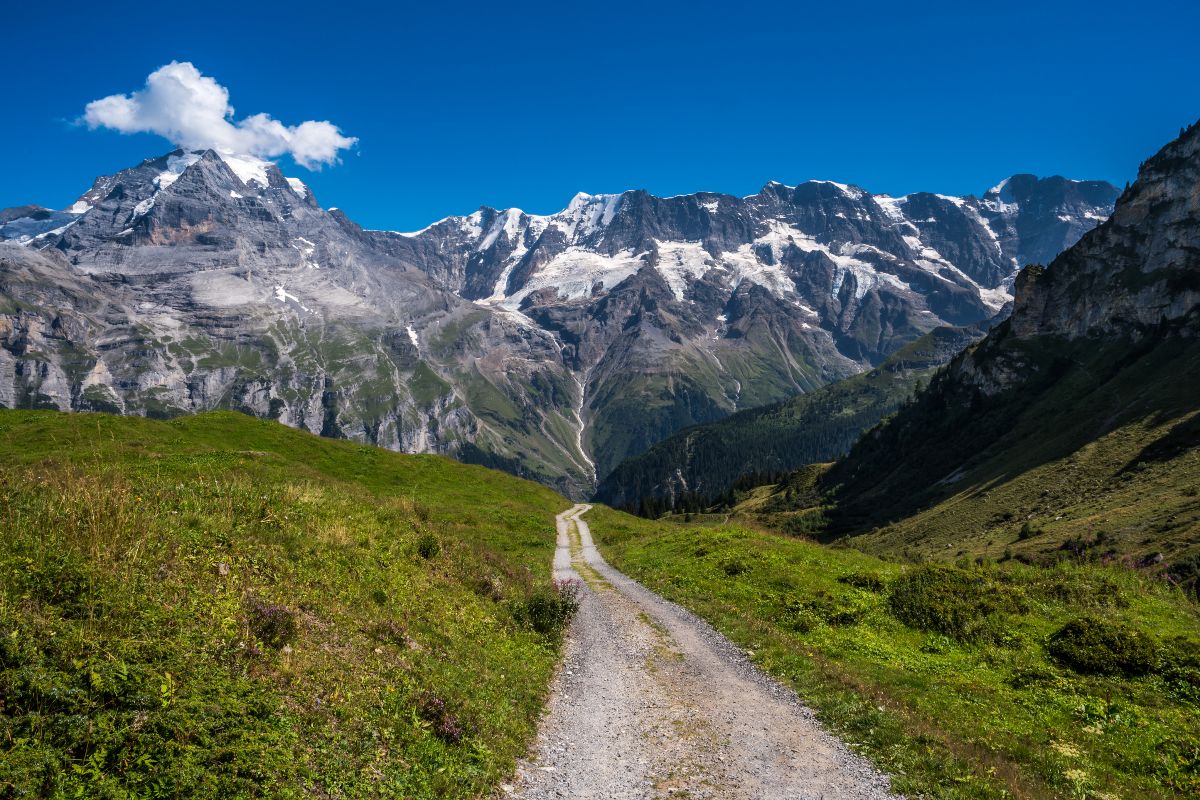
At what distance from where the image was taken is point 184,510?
15.6 m

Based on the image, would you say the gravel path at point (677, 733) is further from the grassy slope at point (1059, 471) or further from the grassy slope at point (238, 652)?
the grassy slope at point (1059, 471)

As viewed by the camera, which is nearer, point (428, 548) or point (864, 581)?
point (428, 548)

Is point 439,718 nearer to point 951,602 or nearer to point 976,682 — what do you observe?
point 976,682

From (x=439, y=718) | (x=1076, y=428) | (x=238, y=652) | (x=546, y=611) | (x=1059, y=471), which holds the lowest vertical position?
(x=546, y=611)

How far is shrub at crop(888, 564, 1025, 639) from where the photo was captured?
23250 mm

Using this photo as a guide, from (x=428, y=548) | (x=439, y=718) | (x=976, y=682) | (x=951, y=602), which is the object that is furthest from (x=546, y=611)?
(x=951, y=602)

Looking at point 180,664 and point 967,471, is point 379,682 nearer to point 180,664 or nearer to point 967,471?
point 180,664

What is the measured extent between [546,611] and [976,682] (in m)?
13.7

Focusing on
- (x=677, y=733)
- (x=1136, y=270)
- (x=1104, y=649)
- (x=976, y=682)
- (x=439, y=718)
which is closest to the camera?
(x=439, y=718)

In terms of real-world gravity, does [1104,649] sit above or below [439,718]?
below

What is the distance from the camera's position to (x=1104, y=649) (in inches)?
783

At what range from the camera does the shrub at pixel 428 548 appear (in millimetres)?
22297

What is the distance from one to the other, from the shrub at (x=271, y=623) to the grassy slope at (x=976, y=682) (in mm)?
12258

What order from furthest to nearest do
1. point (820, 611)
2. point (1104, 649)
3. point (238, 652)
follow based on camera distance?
1. point (820, 611)
2. point (1104, 649)
3. point (238, 652)
